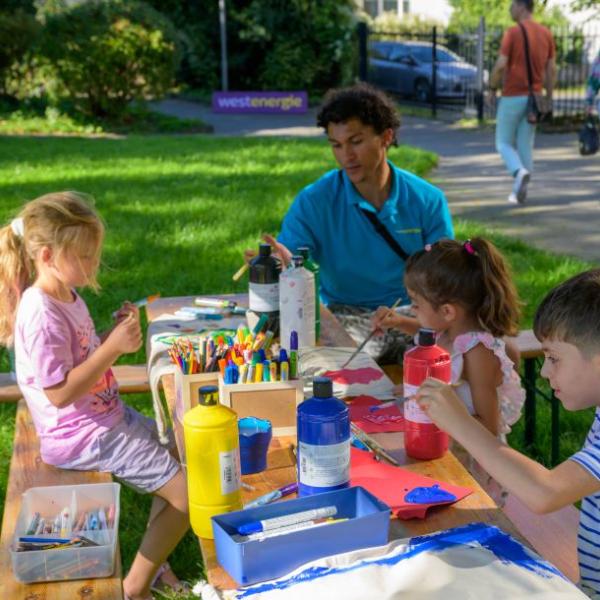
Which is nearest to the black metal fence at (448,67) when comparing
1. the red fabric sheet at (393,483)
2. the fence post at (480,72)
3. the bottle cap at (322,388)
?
the fence post at (480,72)

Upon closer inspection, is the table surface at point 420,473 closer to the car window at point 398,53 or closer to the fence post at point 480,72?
the fence post at point 480,72

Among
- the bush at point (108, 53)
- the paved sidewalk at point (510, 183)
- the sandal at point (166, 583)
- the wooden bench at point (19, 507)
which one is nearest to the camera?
the wooden bench at point (19, 507)

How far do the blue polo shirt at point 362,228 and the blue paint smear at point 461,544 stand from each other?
2.38 meters

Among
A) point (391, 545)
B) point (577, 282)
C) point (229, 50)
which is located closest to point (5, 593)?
point (391, 545)

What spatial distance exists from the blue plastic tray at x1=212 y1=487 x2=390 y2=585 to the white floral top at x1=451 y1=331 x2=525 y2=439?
46.4 inches

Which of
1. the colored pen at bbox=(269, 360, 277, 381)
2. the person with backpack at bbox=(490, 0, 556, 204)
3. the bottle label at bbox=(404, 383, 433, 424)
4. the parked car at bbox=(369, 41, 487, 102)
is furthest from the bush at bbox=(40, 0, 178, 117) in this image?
the bottle label at bbox=(404, 383, 433, 424)

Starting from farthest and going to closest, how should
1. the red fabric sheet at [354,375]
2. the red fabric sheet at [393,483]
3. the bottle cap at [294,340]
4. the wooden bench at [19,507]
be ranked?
the red fabric sheet at [354,375] < the bottle cap at [294,340] < the wooden bench at [19,507] < the red fabric sheet at [393,483]

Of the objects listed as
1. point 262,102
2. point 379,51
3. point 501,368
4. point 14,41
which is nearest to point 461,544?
point 501,368

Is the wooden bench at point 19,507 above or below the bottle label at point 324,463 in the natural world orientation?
below

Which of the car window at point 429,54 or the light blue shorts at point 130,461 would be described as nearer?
the light blue shorts at point 130,461

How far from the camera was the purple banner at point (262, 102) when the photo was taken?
818 inches

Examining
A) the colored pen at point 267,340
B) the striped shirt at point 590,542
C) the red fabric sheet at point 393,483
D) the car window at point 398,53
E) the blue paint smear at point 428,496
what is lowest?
the striped shirt at point 590,542

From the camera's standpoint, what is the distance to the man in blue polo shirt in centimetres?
420

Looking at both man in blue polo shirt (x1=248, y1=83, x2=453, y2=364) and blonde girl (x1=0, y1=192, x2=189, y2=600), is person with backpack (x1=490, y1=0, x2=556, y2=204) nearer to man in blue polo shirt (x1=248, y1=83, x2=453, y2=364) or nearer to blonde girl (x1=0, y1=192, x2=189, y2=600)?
man in blue polo shirt (x1=248, y1=83, x2=453, y2=364)
